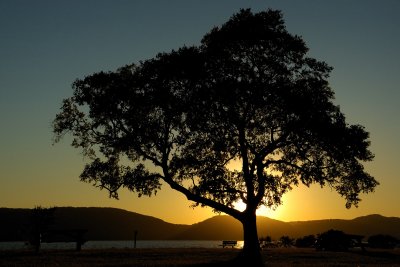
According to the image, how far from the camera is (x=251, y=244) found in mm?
40219

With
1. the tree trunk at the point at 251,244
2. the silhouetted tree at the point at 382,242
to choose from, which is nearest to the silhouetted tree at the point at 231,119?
the tree trunk at the point at 251,244

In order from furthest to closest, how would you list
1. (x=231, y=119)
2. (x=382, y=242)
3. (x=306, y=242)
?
1. (x=306, y=242)
2. (x=382, y=242)
3. (x=231, y=119)

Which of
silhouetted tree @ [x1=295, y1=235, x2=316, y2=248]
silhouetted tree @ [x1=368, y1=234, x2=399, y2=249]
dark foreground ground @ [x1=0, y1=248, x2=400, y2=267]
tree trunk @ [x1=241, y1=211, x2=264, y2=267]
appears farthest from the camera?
silhouetted tree @ [x1=295, y1=235, x2=316, y2=248]

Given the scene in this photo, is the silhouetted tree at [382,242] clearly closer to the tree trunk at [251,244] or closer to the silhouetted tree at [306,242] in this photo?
the silhouetted tree at [306,242]

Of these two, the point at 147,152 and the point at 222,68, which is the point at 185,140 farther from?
the point at 222,68

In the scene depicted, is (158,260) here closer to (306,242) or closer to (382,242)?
(306,242)

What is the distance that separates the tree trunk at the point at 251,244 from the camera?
38719 millimetres

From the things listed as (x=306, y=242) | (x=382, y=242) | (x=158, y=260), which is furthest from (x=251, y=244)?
(x=306, y=242)

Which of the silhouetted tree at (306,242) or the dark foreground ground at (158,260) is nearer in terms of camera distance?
the dark foreground ground at (158,260)

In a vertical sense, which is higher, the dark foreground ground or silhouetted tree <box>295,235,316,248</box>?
silhouetted tree <box>295,235,316,248</box>

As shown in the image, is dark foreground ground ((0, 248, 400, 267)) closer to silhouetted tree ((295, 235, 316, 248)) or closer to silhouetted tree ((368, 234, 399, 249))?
silhouetted tree ((368, 234, 399, 249))

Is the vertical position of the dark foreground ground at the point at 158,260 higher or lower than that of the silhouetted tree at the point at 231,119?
lower

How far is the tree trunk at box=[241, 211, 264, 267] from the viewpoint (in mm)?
38719

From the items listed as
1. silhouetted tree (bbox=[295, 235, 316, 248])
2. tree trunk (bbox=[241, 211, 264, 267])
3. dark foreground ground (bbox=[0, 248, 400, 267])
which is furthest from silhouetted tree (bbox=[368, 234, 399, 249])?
tree trunk (bbox=[241, 211, 264, 267])
